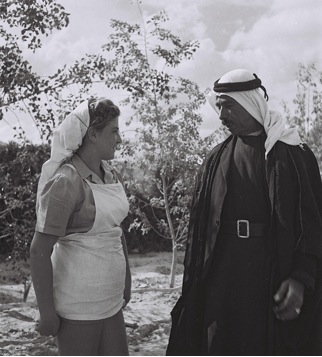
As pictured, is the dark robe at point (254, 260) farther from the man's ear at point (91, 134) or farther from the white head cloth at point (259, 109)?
the man's ear at point (91, 134)

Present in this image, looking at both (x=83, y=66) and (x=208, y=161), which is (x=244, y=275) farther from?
(x=83, y=66)

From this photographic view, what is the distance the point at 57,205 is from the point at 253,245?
1047 mm

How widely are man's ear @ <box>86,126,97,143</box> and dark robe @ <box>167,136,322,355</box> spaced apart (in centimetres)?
74

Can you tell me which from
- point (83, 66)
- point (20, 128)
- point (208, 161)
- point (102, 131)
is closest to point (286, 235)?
point (208, 161)

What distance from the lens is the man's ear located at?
284cm

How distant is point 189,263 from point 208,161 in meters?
0.59

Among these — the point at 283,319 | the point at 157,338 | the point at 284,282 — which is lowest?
the point at 157,338

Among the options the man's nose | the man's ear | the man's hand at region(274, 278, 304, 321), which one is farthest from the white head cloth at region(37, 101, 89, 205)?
the man's hand at region(274, 278, 304, 321)

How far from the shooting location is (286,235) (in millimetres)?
2912

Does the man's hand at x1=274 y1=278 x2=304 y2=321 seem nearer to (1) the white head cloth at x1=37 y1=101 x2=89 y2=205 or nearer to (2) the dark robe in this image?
(2) the dark robe

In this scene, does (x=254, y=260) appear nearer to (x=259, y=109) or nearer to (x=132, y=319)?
(x=259, y=109)

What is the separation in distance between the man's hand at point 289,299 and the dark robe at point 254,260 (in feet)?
0.15

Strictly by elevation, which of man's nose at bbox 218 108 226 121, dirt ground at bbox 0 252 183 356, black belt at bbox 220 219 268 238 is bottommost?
dirt ground at bbox 0 252 183 356

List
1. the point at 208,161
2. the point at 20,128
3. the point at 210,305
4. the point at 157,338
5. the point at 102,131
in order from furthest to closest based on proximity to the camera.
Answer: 1. the point at 157,338
2. the point at 20,128
3. the point at 208,161
4. the point at 210,305
5. the point at 102,131
